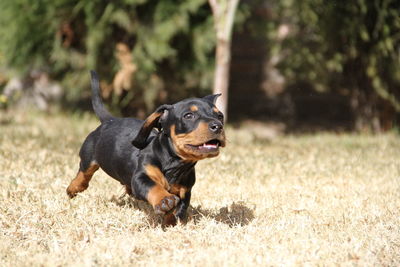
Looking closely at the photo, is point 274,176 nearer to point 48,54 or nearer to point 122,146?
point 122,146

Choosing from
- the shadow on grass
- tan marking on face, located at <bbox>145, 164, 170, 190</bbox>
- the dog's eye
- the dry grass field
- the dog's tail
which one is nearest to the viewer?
the dry grass field

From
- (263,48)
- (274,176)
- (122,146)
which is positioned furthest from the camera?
(263,48)

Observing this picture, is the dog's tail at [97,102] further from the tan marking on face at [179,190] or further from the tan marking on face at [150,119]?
the tan marking on face at [179,190]

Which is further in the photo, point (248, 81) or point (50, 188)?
point (248, 81)

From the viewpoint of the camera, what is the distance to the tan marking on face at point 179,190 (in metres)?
3.81

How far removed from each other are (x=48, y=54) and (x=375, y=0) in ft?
17.9

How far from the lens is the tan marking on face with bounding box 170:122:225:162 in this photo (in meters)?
3.44

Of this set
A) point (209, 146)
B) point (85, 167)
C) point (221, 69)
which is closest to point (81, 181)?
point (85, 167)

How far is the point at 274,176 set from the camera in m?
5.87

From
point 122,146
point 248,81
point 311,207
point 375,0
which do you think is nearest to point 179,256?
point 122,146

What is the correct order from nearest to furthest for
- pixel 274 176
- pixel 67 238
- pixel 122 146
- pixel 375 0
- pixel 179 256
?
pixel 179 256, pixel 67 238, pixel 122 146, pixel 274 176, pixel 375 0

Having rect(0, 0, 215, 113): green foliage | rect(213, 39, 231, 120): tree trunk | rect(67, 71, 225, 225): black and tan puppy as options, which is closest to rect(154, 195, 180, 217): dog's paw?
rect(67, 71, 225, 225): black and tan puppy

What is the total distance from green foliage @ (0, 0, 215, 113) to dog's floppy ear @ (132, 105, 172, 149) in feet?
18.7

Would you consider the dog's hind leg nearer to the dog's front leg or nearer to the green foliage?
the dog's front leg
